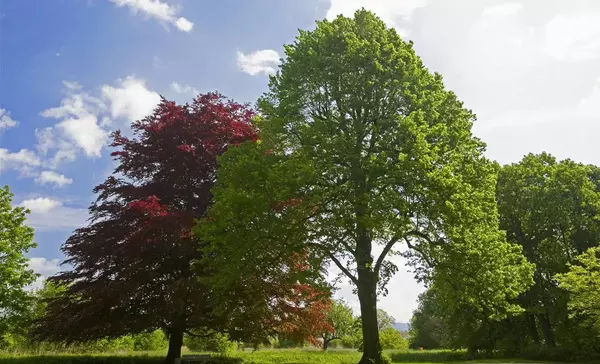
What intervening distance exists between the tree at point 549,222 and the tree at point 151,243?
2838 cm

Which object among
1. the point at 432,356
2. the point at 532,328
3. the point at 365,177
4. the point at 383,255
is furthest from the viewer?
the point at 432,356

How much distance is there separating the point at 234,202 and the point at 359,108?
23.6 ft

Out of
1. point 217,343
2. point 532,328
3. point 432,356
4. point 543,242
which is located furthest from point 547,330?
point 217,343

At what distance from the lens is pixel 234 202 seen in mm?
17125

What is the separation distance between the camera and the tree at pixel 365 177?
667 inches

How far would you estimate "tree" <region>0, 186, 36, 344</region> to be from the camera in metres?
22.9

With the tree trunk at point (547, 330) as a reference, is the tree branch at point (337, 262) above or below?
above

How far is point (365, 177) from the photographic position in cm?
1745

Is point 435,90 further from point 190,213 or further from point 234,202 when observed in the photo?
point 190,213

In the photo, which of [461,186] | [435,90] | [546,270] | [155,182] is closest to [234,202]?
[155,182]

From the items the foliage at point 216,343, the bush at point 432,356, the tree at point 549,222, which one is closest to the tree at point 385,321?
the bush at point 432,356

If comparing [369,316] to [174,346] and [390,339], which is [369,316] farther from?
[390,339]

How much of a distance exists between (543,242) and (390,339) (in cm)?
2640

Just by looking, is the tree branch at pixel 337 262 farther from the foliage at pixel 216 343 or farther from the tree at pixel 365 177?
the foliage at pixel 216 343
